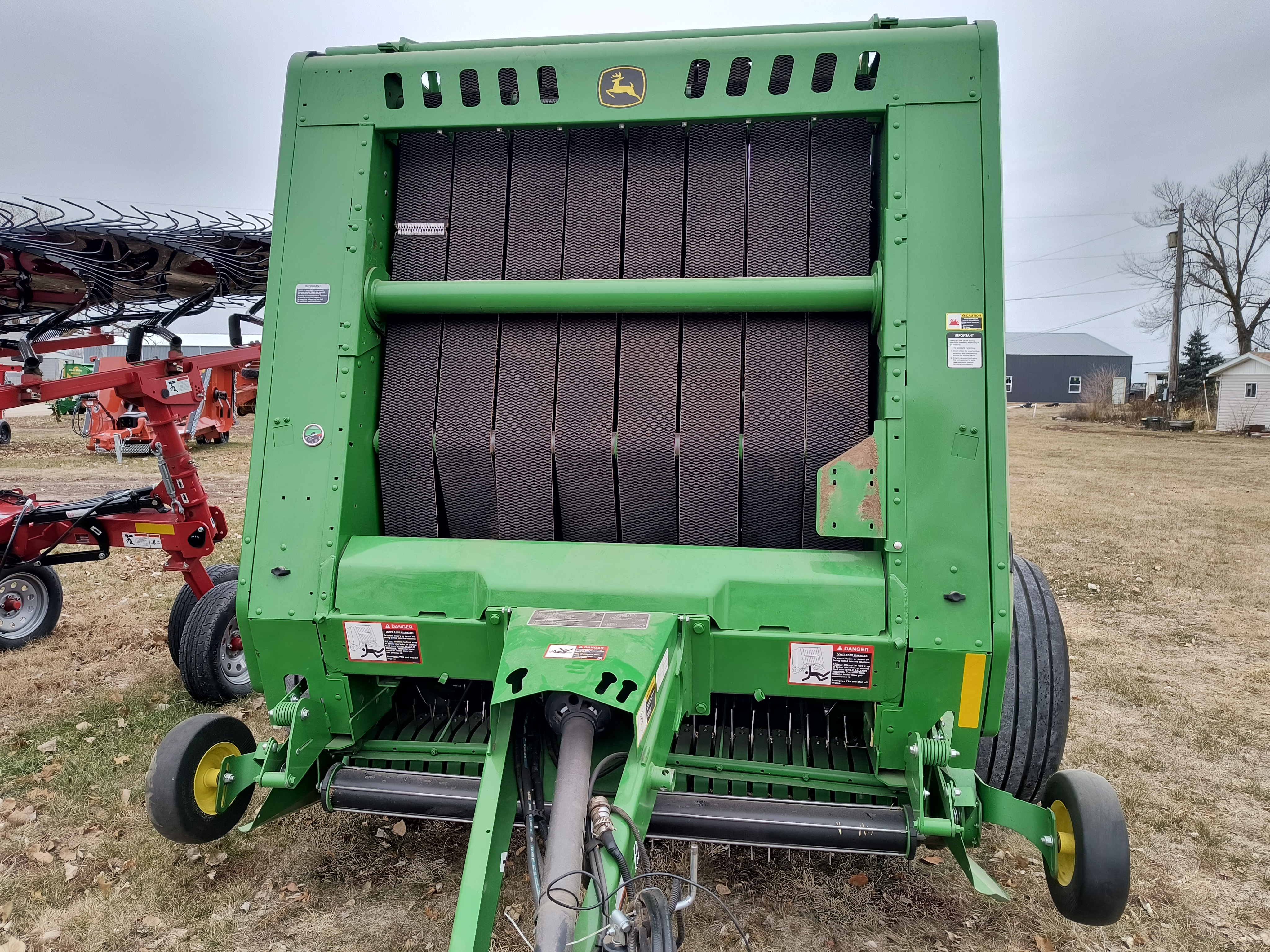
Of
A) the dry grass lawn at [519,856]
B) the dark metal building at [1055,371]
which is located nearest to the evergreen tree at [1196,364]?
the dark metal building at [1055,371]

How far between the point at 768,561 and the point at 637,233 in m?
1.29

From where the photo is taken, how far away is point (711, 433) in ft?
9.95

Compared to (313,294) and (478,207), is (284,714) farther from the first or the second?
(478,207)

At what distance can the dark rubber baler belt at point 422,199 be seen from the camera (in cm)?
325

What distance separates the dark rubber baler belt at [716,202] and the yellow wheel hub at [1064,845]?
197 cm

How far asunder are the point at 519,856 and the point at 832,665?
62.1 inches

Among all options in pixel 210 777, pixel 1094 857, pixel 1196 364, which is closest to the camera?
pixel 1094 857

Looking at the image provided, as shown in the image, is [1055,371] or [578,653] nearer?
[578,653]

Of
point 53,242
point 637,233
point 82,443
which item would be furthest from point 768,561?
point 82,443

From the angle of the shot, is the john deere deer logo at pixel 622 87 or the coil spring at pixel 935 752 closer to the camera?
the coil spring at pixel 935 752

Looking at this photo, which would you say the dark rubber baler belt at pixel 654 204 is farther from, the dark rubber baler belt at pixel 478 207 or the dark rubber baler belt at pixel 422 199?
the dark rubber baler belt at pixel 422 199

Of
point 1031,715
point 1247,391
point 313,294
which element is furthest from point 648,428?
point 1247,391

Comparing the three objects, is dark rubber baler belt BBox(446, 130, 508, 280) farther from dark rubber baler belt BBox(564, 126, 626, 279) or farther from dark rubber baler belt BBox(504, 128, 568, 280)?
dark rubber baler belt BBox(564, 126, 626, 279)

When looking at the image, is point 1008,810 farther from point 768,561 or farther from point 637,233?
point 637,233
